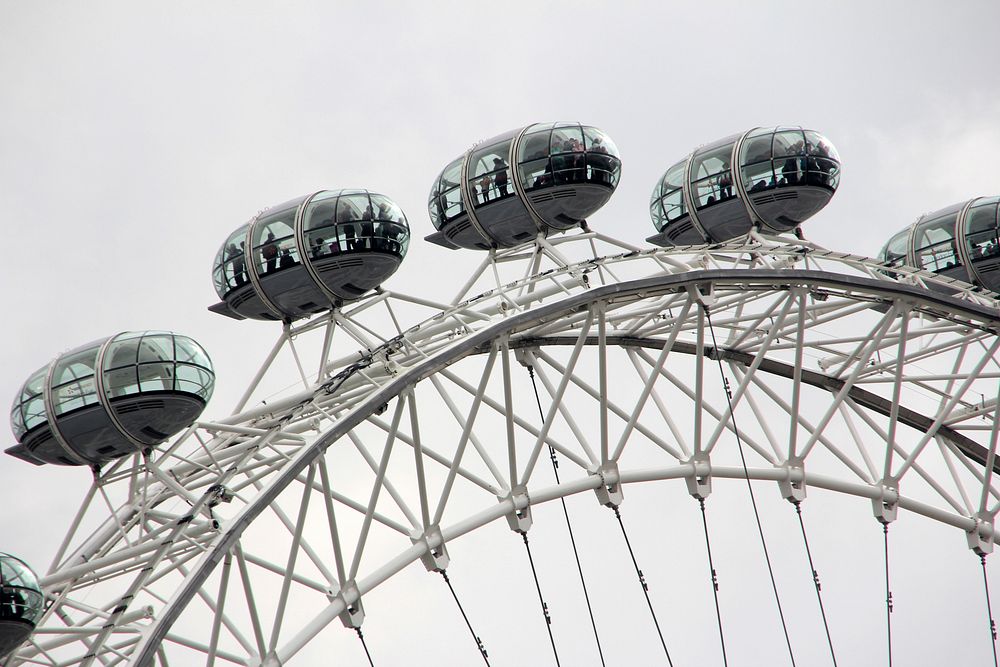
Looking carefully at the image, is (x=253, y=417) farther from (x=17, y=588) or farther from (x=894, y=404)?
(x=894, y=404)

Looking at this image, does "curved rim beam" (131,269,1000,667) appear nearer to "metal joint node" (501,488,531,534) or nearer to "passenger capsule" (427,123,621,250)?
"metal joint node" (501,488,531,534)

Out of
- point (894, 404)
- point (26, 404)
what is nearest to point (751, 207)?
point (894, 404)

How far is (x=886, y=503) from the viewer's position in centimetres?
3472

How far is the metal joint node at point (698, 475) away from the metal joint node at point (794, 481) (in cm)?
216

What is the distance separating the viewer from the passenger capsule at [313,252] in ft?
92.4

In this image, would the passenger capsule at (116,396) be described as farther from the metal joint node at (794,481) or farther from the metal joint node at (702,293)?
the metal joint node at (794,481)

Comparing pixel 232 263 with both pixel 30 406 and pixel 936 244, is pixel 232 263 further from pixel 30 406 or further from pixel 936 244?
pixel 936 244

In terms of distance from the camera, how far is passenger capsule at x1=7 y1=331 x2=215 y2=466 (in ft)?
Answer: 86.1

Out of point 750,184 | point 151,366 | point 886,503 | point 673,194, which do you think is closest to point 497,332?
point 151,366

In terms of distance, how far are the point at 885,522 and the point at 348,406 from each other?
12986 mm

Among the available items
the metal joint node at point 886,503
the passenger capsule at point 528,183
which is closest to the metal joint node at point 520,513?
the passenger capsule at point 528,183

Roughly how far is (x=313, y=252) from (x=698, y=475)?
9477 millimetres

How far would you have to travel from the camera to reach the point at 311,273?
28.4 m

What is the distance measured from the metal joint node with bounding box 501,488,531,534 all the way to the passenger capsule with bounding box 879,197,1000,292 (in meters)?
12.1
